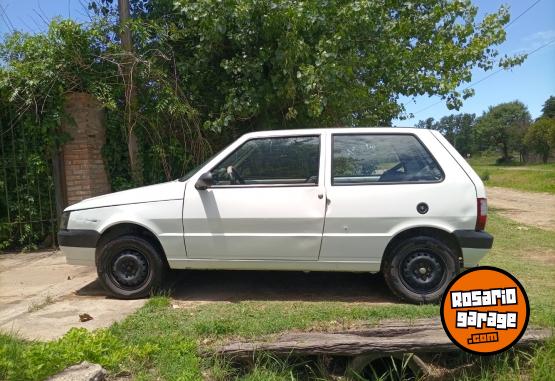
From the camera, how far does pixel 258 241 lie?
15.2ft

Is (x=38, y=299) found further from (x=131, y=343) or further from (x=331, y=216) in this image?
(x=331, y=216)

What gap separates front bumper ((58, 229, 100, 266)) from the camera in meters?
4.85

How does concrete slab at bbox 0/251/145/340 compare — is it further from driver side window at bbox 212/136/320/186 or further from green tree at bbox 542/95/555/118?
green tree at bbox 542/95/555/118

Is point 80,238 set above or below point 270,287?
above

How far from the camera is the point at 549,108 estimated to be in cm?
6538

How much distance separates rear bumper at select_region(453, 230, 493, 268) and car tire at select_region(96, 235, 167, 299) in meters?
2.98

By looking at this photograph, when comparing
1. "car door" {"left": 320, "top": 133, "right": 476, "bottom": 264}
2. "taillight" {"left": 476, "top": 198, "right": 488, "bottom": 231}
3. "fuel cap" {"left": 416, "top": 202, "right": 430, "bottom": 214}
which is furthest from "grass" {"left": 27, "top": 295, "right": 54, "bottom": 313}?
"taillight" {"left": 476, "top": 198, "right": 488, "bottom": 231}

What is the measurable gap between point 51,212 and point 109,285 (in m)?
3.32

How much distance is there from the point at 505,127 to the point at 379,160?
68.6 m

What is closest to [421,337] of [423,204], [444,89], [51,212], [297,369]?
[297,369]

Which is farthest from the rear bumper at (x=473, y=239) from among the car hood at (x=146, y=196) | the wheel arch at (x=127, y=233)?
the wheel arch at (x=127, y=233)

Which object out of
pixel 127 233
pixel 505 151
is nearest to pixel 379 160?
pixel 127 233

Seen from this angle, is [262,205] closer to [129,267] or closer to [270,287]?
[270,287]

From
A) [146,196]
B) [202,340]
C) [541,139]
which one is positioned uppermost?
[541,139]
